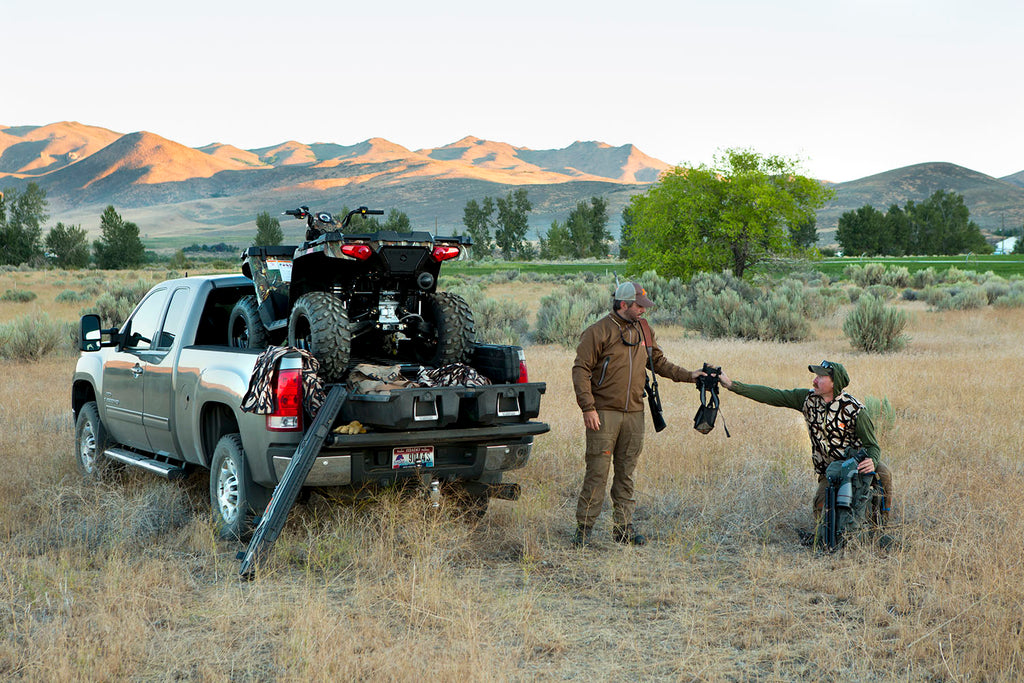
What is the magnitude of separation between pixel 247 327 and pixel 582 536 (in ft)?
9.91

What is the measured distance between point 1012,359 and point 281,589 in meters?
13.4

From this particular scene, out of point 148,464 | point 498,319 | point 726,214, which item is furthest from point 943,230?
point 148,464

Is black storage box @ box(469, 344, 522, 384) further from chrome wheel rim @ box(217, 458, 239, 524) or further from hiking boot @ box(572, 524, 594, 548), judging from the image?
chrome wheel rim @ box(217, 458, 239, 524)

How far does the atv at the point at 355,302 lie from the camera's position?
6469mm

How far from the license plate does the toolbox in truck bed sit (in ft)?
0.62

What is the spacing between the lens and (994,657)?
4543 millimetres

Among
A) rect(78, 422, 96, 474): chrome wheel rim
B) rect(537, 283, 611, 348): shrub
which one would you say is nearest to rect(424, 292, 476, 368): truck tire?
rect(78, 422, 96, 474): chrome wheel rim

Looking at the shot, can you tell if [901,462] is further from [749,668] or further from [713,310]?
[713,310]

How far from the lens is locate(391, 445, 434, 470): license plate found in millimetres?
6176

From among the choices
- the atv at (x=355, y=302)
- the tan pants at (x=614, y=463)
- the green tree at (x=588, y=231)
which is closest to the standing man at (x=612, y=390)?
the tan pants at (x=614, y=463)

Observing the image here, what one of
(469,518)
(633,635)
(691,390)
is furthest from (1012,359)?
(633,635)

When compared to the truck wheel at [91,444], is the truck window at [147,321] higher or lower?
higher

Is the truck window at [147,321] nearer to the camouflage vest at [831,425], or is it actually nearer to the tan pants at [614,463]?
the tan pants at [614,463]

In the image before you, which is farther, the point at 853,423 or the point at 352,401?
the point at 853,423
